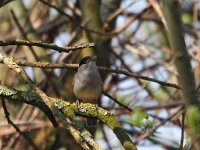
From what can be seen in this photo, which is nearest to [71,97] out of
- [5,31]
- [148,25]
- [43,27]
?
[43,27]

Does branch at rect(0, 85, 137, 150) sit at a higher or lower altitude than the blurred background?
lower

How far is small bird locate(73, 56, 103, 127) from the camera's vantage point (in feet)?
13.5

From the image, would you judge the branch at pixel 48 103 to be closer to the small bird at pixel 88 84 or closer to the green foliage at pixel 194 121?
the green foliage at pixel 194 121

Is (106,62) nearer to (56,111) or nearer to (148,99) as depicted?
(148,99)

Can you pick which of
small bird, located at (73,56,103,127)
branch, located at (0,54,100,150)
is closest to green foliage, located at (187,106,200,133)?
branch, located at (0,54,100,150)

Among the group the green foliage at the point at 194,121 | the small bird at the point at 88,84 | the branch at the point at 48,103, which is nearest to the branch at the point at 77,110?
the branch at the point at 48,103

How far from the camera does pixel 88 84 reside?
13.8 feet

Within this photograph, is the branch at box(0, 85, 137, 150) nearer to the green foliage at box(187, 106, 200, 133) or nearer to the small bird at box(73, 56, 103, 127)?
the green foliage at box(187, 106, 200, 133)

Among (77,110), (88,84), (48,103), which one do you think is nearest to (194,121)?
(77,110)

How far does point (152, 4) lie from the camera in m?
4.75

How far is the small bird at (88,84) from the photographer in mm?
4121

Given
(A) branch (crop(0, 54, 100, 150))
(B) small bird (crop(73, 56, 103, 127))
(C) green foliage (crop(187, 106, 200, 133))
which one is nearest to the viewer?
(A) branch (crop(0, 54, 100, 150))

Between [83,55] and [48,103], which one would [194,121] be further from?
[83,55]

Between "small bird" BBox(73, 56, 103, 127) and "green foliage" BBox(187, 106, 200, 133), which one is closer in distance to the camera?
"green foliage" BBox(187, 106, 200, 133)
